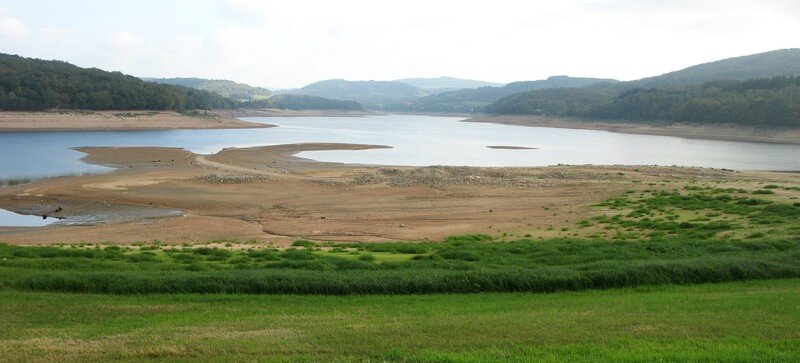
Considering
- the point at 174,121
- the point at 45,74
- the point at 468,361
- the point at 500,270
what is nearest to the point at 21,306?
the point at 468,361

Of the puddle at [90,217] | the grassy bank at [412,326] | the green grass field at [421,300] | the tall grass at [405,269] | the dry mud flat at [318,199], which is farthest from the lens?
the puddle at [90,217]

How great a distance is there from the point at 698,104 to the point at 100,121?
86851mm

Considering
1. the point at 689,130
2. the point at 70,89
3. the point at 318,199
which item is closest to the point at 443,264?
the point at 318,199

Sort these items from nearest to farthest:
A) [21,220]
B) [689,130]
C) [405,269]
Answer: [405,269] → [21,220] → [689,130]

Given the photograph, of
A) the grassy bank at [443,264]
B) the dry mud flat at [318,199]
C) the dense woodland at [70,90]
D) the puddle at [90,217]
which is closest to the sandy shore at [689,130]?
the dry mud flat at [318,199]

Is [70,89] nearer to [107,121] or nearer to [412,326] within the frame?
[107,121]

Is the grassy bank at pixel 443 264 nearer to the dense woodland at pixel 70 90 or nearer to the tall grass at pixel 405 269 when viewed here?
the tall grass at pixel 405 269

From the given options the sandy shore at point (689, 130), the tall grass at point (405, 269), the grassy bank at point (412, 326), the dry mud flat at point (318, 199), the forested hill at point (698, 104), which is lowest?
the dry mud flat at point (318, 199)

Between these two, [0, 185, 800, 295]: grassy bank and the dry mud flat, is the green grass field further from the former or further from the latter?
the dry mud flat

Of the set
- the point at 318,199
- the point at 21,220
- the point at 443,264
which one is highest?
the point at 443,264

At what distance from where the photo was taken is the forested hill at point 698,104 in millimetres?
91750

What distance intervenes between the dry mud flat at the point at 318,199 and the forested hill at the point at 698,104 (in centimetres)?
5497

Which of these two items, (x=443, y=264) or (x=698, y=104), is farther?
(x=698, y=104)

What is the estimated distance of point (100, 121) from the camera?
91500 millimetres
